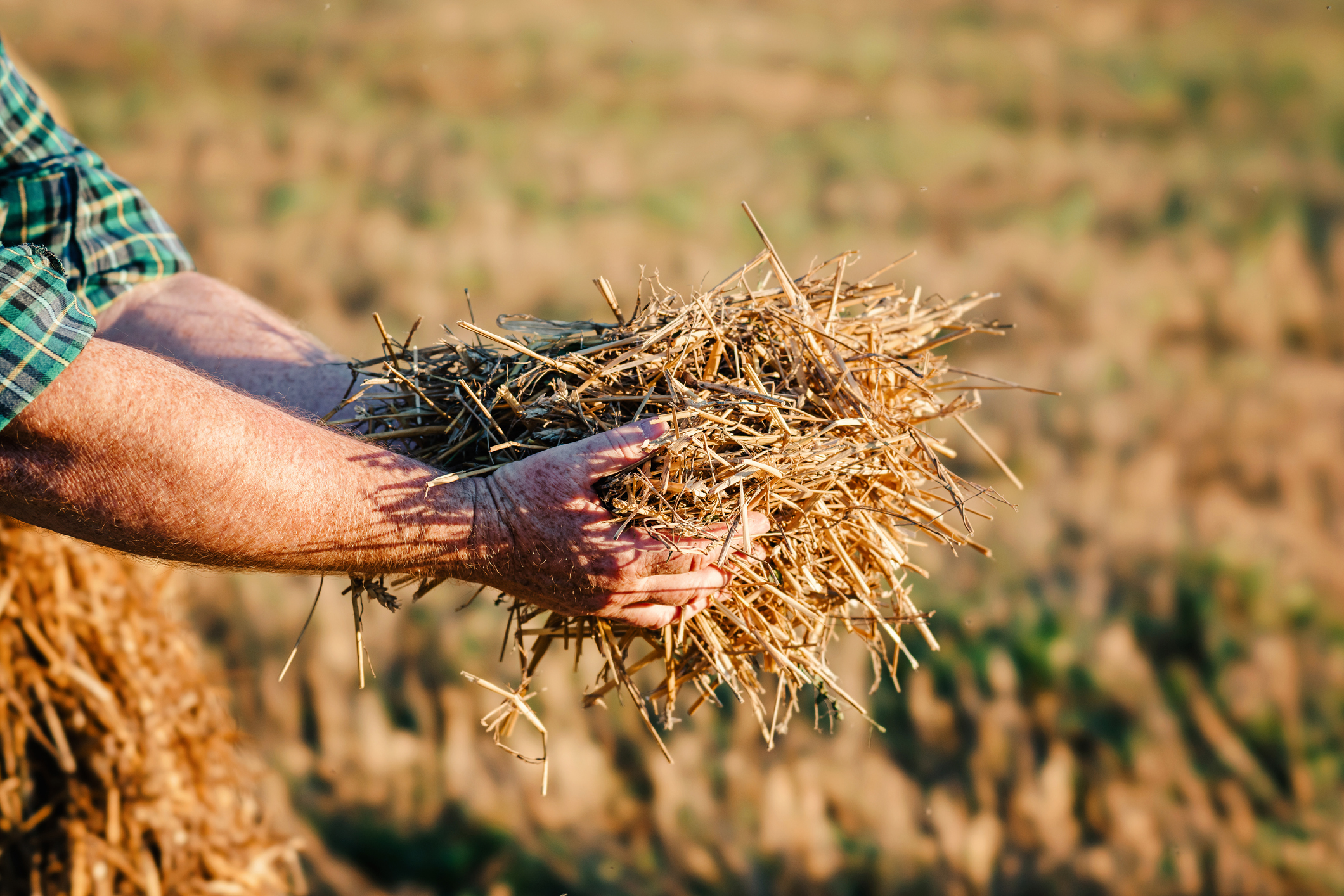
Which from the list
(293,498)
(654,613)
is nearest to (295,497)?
(293,498)

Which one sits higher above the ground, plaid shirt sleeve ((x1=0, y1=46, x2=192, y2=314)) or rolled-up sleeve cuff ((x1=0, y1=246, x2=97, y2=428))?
plaid shirt sleeve ((x1=0, y1=46, x2=192, y2=314))

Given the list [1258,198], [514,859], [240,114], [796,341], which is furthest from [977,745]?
[240,114]

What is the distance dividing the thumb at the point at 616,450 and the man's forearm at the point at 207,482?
8.3 inches

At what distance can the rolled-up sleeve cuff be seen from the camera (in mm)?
1189

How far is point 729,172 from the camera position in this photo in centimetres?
596

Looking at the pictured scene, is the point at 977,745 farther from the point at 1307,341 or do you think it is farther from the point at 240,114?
the point at 240,114

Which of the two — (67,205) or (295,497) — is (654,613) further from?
(67,205)

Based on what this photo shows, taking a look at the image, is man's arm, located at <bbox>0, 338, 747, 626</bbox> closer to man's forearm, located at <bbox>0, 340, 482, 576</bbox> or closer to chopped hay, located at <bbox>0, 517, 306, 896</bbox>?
man's forearm, located at <bbox>0, 340, 482, 576</bbox>

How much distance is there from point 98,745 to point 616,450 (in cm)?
177

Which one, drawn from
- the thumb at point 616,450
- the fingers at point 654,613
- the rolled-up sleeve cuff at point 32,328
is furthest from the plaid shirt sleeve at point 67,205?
the fingers at point 654,613

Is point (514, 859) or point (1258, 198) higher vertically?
point (1258, 198)

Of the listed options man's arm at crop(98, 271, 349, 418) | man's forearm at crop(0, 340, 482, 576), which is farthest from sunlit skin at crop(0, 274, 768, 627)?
man's arm at crop(98, 271, 349, 418)

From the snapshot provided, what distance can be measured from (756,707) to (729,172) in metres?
4.74

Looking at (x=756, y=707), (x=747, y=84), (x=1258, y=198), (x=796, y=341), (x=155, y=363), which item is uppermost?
(x=747, y=84)
